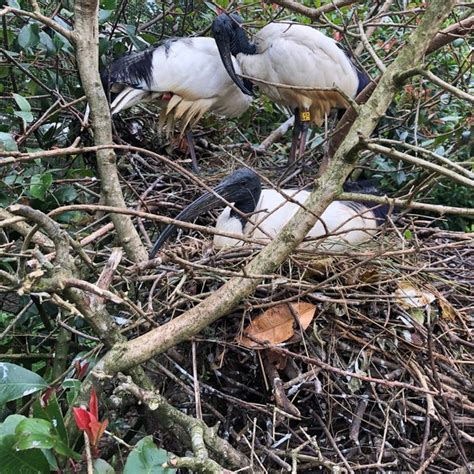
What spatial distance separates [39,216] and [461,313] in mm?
1267

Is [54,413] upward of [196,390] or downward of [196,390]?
upward

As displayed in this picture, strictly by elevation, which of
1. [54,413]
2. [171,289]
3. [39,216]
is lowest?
[171,289]

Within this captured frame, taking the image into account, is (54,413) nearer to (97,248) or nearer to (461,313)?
(97,248)

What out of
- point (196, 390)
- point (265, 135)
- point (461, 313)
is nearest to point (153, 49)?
point (265, 135)

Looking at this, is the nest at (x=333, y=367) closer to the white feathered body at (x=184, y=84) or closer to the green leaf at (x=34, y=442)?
the green leaf at (x=34, y=442)

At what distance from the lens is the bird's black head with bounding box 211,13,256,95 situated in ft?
10.3

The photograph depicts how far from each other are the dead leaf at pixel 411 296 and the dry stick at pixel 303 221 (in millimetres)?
563

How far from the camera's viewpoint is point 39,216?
3.13 feet

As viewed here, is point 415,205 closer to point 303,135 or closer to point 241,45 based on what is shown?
point 303,135

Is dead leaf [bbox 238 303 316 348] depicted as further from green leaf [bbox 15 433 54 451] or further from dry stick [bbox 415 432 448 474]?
green leaf [bbox 15 433 54 451]

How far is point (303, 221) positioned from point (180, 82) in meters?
2.46

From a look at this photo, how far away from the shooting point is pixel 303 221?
1.13m

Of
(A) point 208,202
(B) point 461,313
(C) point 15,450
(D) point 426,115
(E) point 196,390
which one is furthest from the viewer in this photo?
(D) point 426,115

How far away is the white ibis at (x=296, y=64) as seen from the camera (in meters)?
3.23
